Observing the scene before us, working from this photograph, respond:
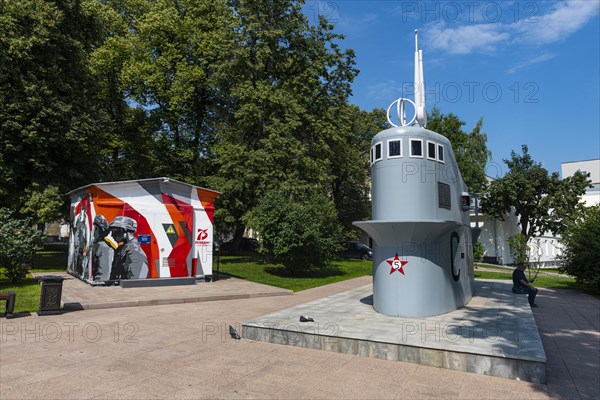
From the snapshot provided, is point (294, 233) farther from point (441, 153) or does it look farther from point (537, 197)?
point (537, 197)

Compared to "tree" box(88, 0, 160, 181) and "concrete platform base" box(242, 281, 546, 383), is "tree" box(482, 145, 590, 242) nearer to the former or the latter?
"concrete platform base" box(242, 281, 546, 383)

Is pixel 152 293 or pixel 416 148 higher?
pixel 416 148

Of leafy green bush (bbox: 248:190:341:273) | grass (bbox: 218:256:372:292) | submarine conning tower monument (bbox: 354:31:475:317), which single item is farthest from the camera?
leafy green bush (bbox: 248:190:341:273)

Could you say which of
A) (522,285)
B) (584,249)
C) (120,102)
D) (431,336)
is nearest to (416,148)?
(431,336)

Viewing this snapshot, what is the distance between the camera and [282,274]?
21781 mm

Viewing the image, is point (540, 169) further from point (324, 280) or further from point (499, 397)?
point (499, 397)

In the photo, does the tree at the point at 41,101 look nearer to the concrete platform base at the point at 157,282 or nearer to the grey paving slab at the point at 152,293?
the grey paving slab at the point at 152,293

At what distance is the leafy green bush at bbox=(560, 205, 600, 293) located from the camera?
17531 mm

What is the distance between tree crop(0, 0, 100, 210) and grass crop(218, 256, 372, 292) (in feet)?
35.6

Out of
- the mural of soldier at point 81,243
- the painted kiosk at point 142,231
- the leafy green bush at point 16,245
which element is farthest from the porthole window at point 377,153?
the leafy green bush at point 16,245

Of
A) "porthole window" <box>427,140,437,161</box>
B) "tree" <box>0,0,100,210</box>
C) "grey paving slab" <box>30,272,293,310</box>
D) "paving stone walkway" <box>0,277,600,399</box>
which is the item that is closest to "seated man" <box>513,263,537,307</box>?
"paving stone walkway" <box>0,277,600,399</box>

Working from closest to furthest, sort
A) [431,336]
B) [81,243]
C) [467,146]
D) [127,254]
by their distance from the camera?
[431,336], [127,254], [81,243], [467,146]

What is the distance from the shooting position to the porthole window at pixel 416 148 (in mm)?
10047

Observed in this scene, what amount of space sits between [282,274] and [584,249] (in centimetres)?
1522
